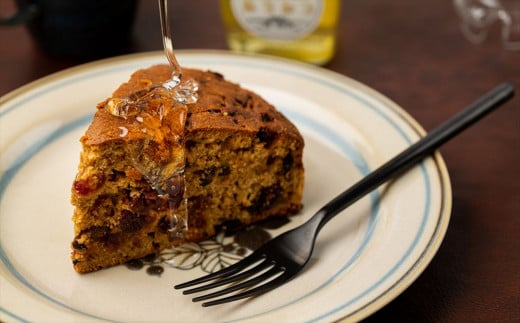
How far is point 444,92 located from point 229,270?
3.79 feet

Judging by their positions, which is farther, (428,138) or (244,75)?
(244,75)

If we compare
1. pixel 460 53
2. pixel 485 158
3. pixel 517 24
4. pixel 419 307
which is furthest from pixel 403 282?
pixel 517 24

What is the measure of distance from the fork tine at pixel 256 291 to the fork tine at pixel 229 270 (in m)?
0.07

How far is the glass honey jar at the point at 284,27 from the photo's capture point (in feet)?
7.90

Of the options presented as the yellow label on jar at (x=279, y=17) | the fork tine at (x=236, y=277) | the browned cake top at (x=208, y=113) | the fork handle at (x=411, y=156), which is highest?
the browned cake top at (x=208, y=113)

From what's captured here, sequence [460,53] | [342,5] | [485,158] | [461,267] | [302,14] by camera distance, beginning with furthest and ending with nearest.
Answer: [342,5] < [460,53] < [302,14] < [485,158] < [461,267]

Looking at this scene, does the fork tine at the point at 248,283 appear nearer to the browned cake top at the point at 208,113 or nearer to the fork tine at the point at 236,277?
the fork tine at the point at 236,277

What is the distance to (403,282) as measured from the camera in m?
1.45

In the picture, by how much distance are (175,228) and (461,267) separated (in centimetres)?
69

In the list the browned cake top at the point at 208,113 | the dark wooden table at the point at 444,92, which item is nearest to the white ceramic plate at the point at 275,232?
→ the dark wooden table at the point at 444,92

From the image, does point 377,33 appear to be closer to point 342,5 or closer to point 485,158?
point 342,5

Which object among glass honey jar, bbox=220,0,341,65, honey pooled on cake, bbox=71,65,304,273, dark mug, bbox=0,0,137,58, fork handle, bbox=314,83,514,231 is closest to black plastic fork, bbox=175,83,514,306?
fork handle, bbox=314,83,514,231

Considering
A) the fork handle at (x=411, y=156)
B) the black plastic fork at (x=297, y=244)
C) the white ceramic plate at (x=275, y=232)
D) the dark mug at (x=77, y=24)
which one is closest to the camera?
the white ceramic plate at (x=275, y=232)

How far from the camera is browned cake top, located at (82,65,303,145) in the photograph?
163 centimetres
